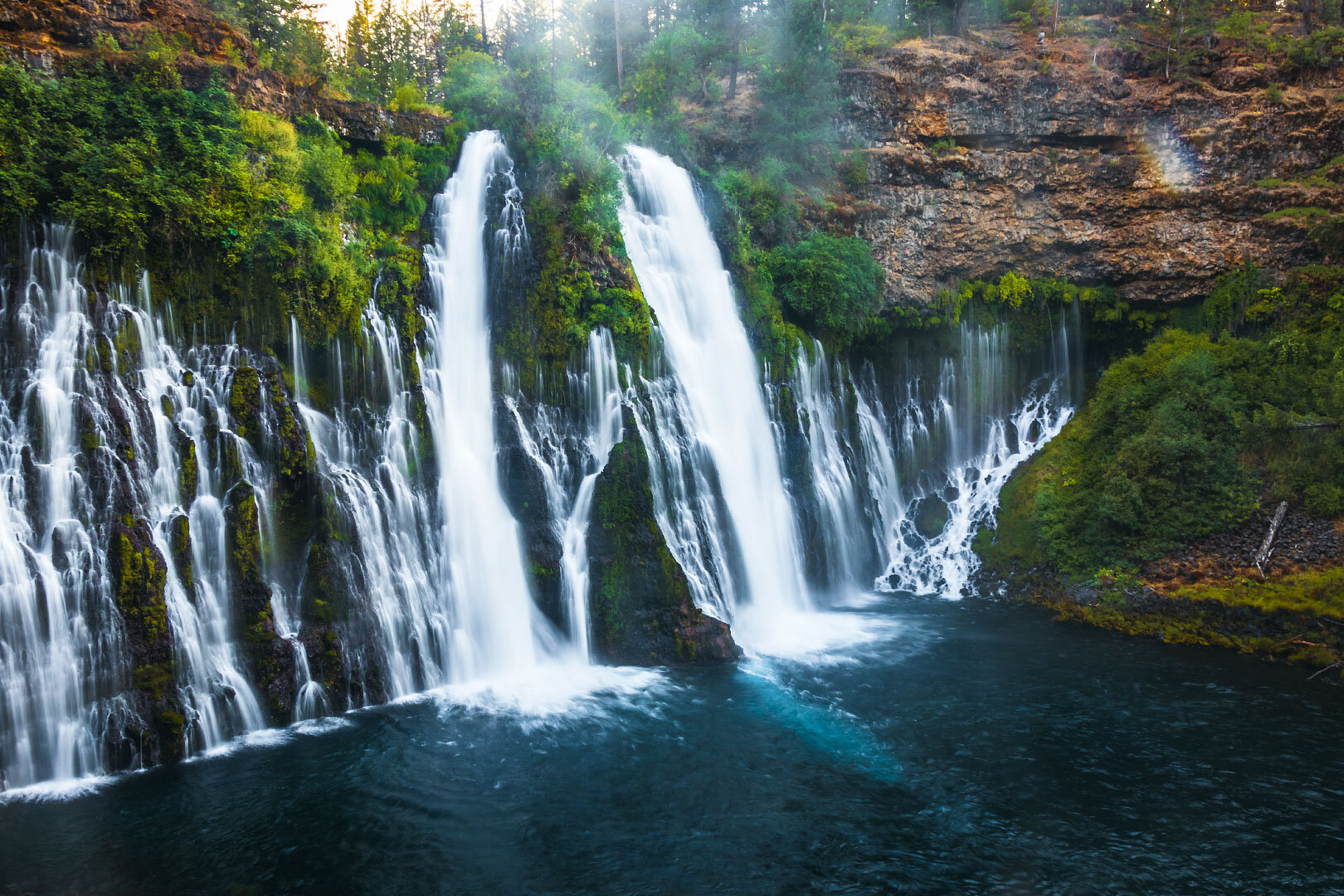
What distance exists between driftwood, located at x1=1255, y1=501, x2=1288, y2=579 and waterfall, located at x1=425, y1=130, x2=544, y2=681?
52.2 ft

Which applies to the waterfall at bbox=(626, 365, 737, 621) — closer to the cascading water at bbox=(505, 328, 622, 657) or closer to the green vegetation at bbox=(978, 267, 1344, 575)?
the cascading water at bbox=(505, 328, 622, 657)

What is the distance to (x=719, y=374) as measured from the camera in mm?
19938

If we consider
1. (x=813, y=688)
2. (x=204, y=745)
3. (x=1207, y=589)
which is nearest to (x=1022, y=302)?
(x=1207, y=589)

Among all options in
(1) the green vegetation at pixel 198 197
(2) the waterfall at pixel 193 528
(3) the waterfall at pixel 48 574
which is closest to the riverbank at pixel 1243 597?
(1) the green vegetation at pixel 198 197

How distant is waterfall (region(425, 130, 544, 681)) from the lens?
15102mm

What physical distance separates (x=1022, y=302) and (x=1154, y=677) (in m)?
14.4

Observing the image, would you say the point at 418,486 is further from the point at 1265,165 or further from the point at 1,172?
the point at 1265,165

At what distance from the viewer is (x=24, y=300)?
12047mm

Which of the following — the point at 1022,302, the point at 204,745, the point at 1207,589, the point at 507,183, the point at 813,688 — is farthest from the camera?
the point at 1022,302

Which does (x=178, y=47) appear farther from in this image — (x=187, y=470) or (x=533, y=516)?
(x=533, y=516)

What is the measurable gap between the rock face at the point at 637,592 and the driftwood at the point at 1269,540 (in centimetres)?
1188

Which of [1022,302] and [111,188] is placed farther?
[1022,302]

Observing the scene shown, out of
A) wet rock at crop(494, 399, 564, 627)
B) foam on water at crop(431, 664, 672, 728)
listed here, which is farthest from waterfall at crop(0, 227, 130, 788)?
wet rock at crop(494, 399, 564, 627)

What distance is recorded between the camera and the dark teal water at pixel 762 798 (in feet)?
30.4
